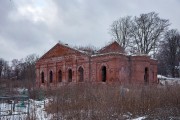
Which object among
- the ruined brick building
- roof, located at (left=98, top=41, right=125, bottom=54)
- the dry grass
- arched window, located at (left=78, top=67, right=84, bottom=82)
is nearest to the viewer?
the dry grass

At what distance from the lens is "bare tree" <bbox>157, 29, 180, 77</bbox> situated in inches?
2287

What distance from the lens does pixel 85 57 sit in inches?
1481

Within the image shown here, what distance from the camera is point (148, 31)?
56031 mm

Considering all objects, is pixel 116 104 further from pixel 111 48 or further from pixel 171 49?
pixel 171 49

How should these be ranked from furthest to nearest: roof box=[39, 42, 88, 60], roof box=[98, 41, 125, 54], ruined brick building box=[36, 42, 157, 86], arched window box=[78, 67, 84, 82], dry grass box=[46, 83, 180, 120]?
1. roof box=[98, 41, 125, 54]
2. roof box=[39, 42, 88, 60]
3. arched window box=[78, 67, 84, 82]
4. ruined brick building box=[36, 42, 157, 86]
5. dry grass box=[46, 83, 180, 120]

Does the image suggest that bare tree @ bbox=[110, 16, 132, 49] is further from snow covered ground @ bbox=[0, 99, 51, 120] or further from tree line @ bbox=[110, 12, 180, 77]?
snow covered ground @ bbox=[0, 99, 51, 120]

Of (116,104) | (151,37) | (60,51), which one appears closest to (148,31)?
(151,37)

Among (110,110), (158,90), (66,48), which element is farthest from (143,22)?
(110,110)

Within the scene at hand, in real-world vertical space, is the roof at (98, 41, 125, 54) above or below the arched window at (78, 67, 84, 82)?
above

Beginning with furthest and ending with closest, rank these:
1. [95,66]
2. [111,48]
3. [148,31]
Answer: [148,31] < [111,48] < [95,66]

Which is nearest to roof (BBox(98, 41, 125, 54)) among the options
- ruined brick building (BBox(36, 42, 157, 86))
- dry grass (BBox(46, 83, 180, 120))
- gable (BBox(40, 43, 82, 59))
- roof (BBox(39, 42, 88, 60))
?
ruined brick building (BBox(36, 42, 157, 86))

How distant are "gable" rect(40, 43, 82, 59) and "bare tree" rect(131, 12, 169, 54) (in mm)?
18876

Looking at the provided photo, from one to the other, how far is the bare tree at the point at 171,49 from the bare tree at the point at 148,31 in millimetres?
2611

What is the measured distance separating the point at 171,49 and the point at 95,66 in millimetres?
26522
